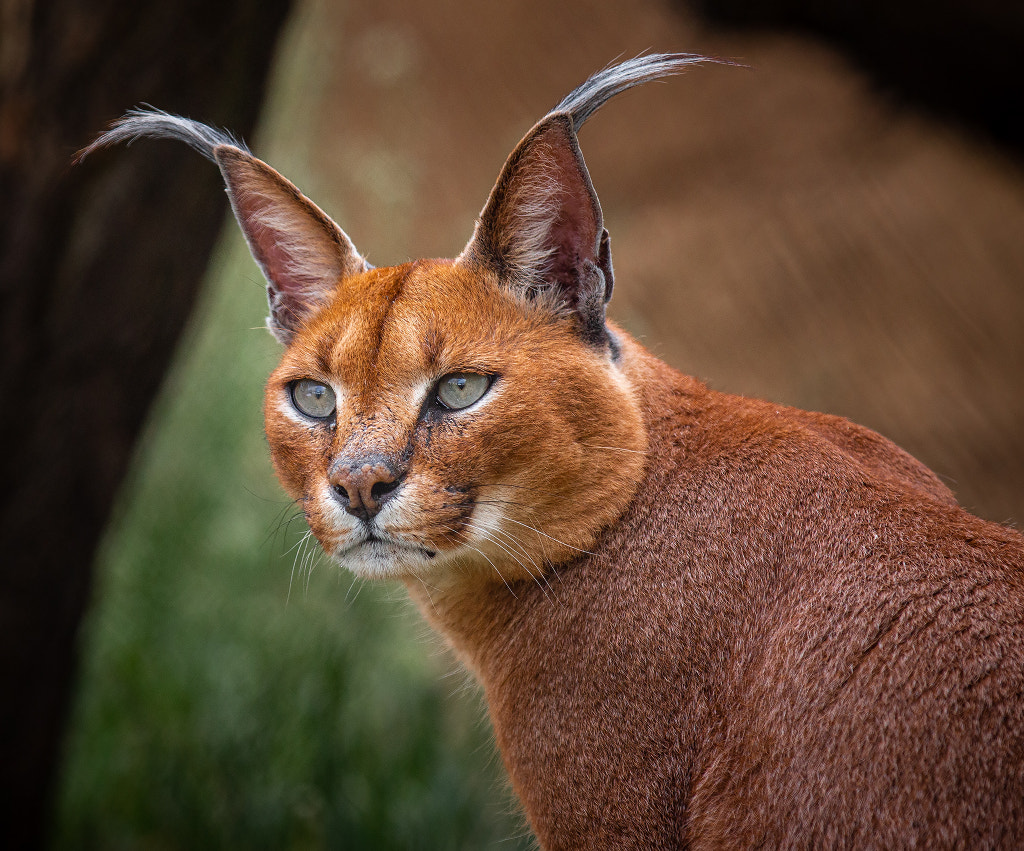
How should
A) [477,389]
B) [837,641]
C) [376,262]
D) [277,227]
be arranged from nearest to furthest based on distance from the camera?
[837,641] → [477,389] → [277,227] → [376,262]

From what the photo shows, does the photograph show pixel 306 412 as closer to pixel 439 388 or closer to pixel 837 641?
pixel 439 388

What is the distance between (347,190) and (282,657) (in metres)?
3.71

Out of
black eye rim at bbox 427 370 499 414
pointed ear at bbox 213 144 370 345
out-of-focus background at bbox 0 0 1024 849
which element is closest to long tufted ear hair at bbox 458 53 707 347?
black eye rim at bbox 427 370 499 414

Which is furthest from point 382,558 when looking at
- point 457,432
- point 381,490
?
point 457,432

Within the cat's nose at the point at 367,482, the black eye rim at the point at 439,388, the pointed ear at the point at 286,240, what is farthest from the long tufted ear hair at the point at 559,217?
the cat's nose at the point at 367,482

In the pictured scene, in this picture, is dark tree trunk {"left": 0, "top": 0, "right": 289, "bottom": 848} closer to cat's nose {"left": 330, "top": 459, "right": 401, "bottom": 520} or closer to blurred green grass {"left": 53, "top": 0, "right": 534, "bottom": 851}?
blurred green grass {"left": 53, "top": 0, "right": 534, "bottom": 851}

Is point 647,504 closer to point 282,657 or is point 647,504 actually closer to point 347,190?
point 282,657

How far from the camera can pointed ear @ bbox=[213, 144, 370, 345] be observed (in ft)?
9.05

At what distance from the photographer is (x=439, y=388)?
2.53 m

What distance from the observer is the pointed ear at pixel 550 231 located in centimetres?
240

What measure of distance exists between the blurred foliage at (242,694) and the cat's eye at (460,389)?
1823 millimetres

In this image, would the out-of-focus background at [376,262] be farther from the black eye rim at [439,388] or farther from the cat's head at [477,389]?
the black eye rim at [439,388]

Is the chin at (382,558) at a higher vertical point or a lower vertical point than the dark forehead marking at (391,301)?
lower

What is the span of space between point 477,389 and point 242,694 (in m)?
4.05
